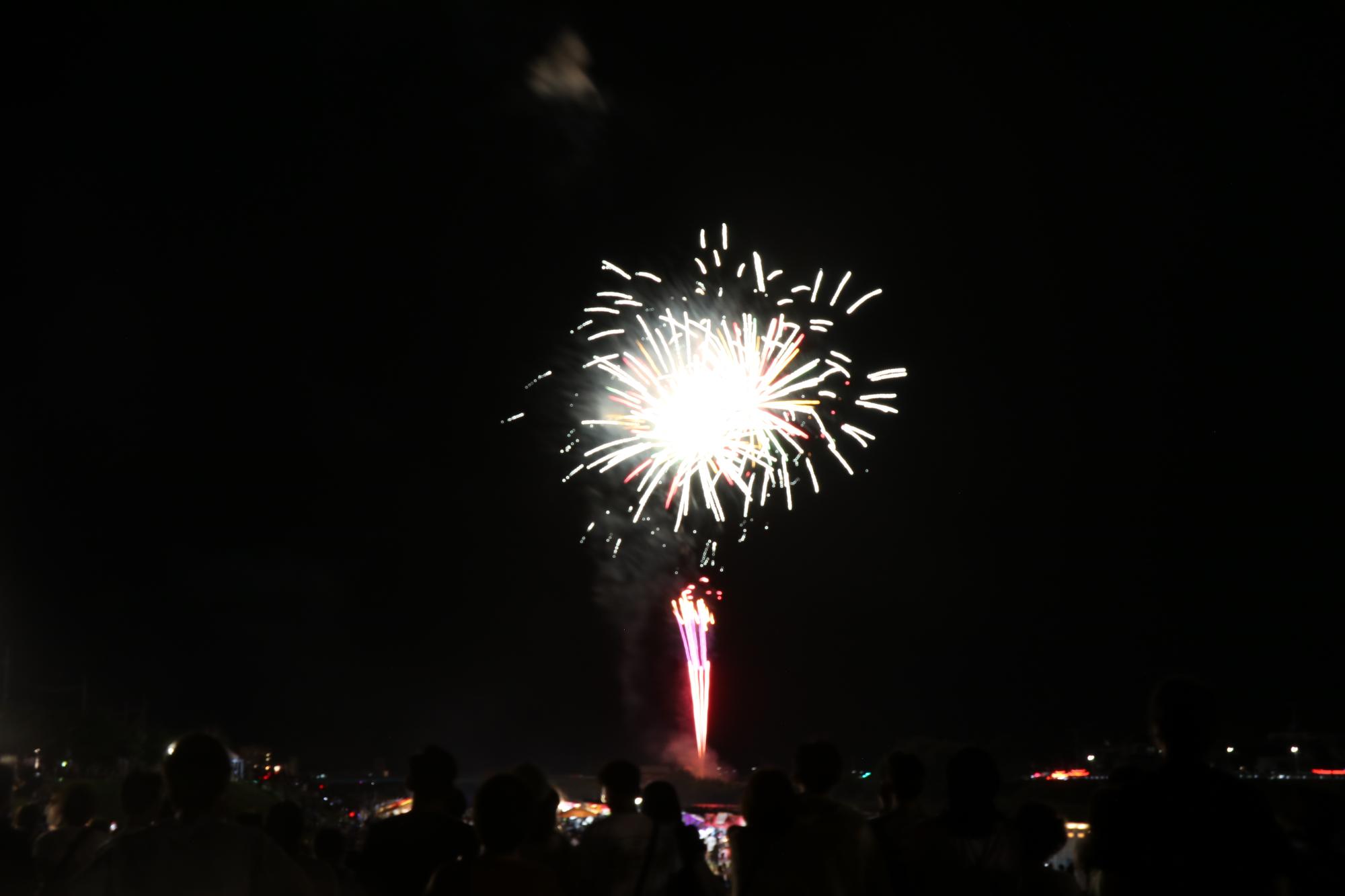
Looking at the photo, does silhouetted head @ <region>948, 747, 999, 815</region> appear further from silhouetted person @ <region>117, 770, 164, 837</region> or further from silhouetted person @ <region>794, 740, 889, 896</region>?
silhouetted person @ <region>117, 770, 164, 837</region>

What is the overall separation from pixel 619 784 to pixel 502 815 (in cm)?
213

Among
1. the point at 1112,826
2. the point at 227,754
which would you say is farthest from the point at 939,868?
the point at 227,754

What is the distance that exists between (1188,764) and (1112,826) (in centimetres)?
31

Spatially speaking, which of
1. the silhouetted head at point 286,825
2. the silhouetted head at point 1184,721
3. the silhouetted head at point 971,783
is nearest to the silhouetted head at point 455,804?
the silhouetted head at point 286,825

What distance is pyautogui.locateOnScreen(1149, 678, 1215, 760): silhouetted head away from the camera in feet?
13.5

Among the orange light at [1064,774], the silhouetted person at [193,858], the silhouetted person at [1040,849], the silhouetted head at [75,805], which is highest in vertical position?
the silhouetted head at [75,805]

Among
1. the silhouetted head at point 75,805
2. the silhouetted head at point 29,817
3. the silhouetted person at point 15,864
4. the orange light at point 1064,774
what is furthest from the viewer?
the orange light at point 1064,774

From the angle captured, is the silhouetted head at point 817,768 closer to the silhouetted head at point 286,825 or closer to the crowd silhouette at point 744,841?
the crowd silhouette at point 744,841

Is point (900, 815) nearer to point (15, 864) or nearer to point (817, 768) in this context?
point (817, 768)

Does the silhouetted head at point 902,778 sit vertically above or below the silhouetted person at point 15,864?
above

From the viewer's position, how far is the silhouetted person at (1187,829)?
3.95 metres

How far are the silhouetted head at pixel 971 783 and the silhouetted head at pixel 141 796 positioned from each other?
14.3ft

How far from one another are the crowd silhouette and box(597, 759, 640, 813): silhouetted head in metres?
0.01

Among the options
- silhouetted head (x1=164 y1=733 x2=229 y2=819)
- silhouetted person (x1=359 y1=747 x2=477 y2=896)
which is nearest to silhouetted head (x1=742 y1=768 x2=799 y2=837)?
silhouetted person (x1=359 y1=747 x2=477 y2=896)
